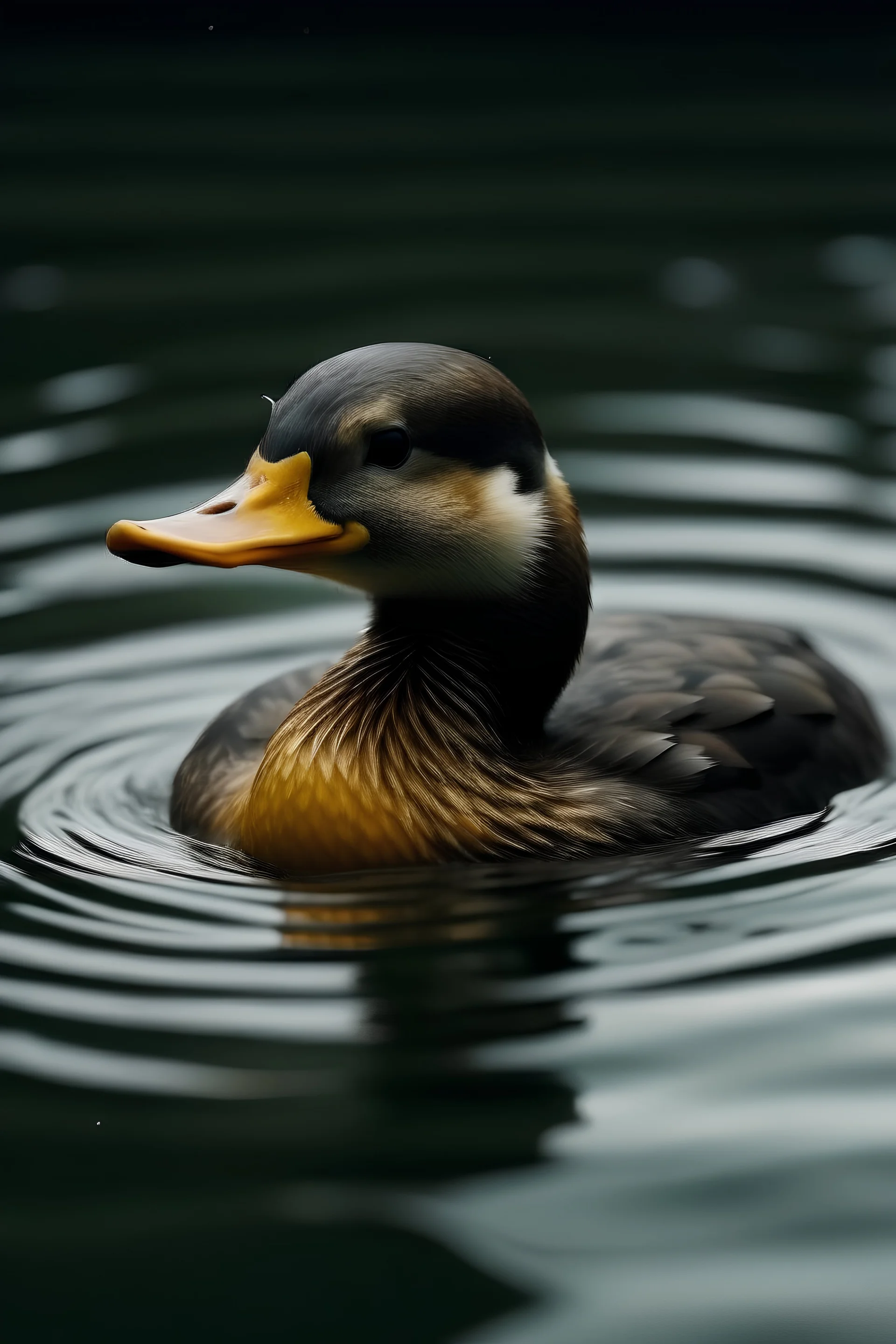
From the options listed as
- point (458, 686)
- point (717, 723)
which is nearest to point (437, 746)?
point (458, 686)

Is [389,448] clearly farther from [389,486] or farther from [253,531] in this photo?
[253,531]

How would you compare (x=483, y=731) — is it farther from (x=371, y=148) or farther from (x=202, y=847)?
(x=371, y=148)

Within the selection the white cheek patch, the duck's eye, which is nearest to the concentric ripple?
the white cheek patch

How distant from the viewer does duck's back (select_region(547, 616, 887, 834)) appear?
4621 millimetres

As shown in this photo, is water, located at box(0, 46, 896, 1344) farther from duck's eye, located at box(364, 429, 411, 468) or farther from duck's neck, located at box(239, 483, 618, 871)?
duck's eye, located at box(364, 429, 411, 468)

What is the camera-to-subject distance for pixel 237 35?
38.4ft

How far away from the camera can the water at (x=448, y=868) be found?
10.1 feet

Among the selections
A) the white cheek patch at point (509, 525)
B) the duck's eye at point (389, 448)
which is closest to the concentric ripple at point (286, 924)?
the white cheek patch at point (509, 525)

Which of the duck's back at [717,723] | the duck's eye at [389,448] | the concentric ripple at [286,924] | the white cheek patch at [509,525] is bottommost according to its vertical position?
the concentric ripple at [286,924]

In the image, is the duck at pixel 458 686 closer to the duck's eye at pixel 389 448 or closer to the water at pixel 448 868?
the duck's eye at pixel 389 448

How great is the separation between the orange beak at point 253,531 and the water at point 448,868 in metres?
0.73

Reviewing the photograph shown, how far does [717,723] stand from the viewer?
15.4ft

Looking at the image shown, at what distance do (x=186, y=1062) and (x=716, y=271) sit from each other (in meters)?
5.98

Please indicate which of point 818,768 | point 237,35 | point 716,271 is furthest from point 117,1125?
point 237,35
